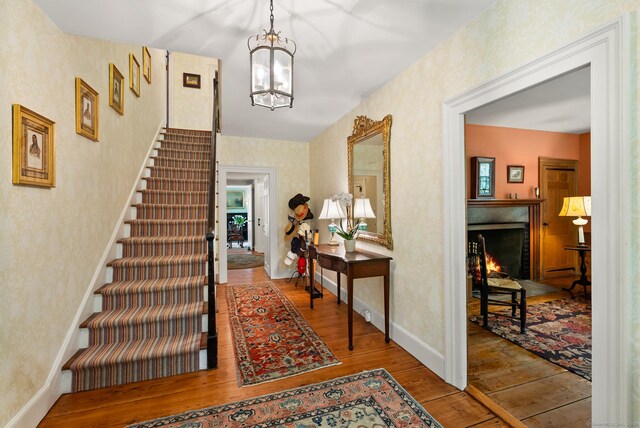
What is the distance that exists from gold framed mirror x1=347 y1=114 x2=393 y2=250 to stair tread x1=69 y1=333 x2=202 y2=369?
6.53 ft

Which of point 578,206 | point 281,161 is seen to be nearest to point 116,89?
point 281,161

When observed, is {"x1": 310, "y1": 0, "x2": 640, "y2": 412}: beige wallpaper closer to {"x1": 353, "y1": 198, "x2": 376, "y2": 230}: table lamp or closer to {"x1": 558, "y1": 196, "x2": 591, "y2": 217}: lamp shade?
{"x1": 353, "y1": 198, "x2": 376, "y2": 230}: table lamp

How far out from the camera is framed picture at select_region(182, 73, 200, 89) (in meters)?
5.80

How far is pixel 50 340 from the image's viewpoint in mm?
1877

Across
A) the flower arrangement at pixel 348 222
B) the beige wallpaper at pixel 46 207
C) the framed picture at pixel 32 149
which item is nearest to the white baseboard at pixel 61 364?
the beige wallpaper at pixel 46 207

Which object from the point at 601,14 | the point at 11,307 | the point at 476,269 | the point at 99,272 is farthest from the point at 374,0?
the point at 476,269

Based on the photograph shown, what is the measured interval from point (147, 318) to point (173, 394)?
68 cm

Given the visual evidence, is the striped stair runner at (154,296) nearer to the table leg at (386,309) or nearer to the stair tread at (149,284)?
the stair tread at (149,284)

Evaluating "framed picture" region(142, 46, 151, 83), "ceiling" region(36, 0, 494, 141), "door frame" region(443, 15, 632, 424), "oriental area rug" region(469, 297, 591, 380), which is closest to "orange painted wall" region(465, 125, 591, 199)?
"oriental area rug" region(469, 297, 591, 380)

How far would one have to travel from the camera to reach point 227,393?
2.01m

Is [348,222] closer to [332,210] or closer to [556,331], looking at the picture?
[332,210]

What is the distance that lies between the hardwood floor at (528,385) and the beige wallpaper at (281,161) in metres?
3.18

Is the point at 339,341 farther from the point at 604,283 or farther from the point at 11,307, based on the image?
the point at 11,307

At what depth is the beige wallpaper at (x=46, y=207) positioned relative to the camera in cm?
149
